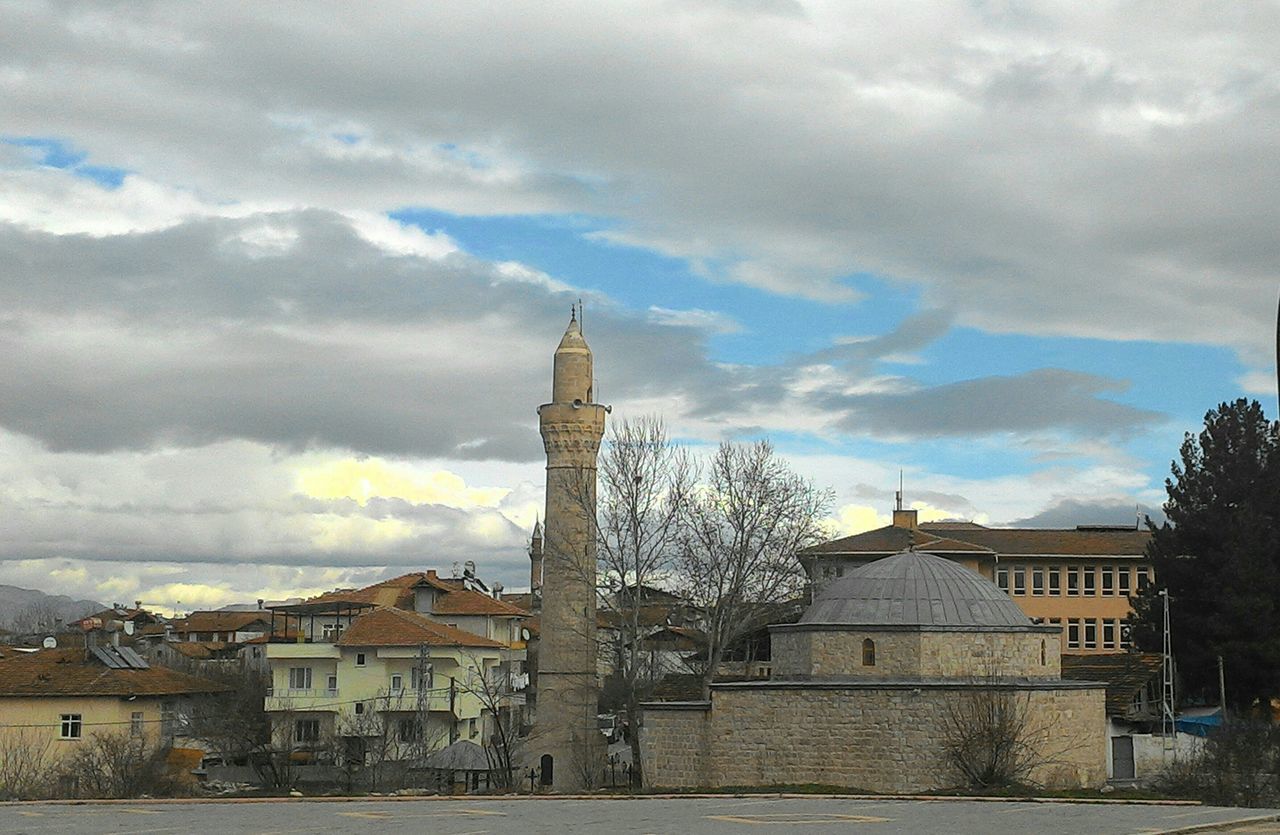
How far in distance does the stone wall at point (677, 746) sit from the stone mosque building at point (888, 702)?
2 centimetres

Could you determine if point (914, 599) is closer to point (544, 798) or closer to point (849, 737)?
point (849, 737)

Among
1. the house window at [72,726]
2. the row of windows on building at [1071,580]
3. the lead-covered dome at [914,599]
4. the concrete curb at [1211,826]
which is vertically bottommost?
the house window at [72,726]

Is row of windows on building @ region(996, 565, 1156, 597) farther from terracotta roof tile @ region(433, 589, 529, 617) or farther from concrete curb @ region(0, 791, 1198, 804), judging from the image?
concrete curb @ region(0, 791, 1198, 804)

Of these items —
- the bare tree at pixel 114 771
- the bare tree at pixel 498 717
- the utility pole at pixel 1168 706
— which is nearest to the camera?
the bare tree at pixel 114 771

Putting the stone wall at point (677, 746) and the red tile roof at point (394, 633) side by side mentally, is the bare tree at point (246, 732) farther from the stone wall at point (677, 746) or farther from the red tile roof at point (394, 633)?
the stone wall at point (677, 746)

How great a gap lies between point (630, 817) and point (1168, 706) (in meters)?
23.5

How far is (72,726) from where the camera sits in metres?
34.0

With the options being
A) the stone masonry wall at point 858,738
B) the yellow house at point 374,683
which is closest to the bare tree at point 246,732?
the yellow house at point 374,683

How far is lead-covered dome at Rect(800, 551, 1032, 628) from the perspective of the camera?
1038 inches

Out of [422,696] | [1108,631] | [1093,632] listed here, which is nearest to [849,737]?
[422,696]

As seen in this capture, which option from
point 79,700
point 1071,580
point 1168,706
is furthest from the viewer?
point 1071,580

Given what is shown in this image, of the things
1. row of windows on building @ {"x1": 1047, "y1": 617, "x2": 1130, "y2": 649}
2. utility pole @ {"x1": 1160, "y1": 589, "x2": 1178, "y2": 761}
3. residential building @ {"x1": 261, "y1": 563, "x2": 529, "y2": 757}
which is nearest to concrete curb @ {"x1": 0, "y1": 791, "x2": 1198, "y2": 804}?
utility pole @ {"x1": 1160, "y1": 589, "x2": 1178, "y2": 761}

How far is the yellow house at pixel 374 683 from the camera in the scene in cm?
3903

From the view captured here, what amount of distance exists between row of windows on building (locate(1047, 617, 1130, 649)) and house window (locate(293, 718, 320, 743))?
91.3 ft
